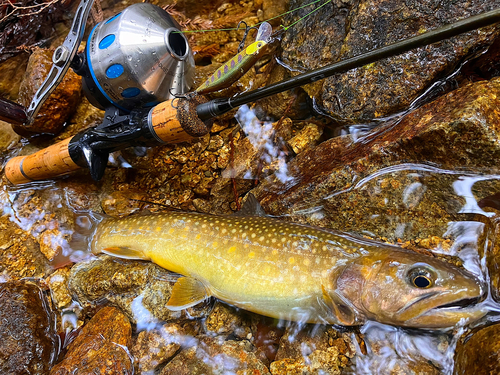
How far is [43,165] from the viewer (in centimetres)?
303

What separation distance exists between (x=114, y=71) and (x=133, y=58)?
0.21 meters

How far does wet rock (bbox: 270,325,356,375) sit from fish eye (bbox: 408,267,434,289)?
685mm

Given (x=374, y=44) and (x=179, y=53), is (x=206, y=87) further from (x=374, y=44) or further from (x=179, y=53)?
(x=374, y=44)

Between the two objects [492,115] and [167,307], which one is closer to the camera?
[492,115]

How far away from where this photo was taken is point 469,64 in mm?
2523

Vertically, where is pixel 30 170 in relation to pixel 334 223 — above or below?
above

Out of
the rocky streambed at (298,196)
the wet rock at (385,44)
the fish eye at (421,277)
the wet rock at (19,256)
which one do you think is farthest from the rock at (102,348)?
the wet rock at (385,44)

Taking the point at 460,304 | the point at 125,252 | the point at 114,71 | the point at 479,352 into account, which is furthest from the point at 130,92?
the point at 479,352

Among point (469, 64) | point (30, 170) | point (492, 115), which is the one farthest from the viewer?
point (30, 170)

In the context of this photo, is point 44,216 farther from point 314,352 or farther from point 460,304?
point 460,304

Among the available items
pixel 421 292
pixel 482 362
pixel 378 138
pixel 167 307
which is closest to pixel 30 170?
pixel 167 307

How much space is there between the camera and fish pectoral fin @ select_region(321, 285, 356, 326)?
196 cm

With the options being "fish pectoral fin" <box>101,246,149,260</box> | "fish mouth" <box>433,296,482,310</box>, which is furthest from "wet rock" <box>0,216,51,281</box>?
"fish mouth" <box>433,296,482,310</box>

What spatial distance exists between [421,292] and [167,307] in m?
1.83
